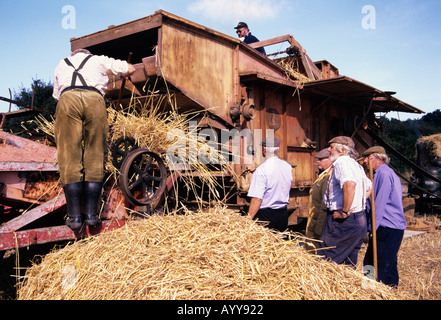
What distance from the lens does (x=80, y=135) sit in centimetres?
302

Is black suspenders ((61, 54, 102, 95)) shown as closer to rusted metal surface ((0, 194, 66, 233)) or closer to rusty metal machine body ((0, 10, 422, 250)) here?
rusty metal machine body ((0, 10, 422, 250))

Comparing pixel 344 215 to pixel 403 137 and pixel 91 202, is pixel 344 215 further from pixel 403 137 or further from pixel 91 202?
pixel 403 137

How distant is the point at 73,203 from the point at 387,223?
11.0ft

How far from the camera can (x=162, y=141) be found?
3805mm

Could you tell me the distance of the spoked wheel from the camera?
3205 mm

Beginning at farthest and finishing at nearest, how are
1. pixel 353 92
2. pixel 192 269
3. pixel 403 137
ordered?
1. pixel 403 137
2. pixel 353 92
3. pixel 192 269

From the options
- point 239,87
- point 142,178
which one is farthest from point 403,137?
point 142,178

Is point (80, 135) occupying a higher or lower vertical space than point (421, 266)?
higher

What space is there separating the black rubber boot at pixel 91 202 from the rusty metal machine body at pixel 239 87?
30 cm

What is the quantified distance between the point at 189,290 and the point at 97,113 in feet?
5.89

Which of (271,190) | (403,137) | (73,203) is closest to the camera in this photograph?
(73,203)

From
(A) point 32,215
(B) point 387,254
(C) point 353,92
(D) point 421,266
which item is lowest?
Result: (D) point 421,266

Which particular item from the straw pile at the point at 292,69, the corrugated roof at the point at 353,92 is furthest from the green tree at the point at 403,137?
the straw pile at the point at 292,69
